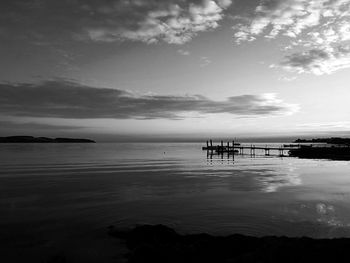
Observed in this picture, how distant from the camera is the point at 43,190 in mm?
23438

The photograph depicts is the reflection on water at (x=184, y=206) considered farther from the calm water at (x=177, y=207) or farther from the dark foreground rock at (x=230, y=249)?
the dark foreground rock at (x=230, y=249)

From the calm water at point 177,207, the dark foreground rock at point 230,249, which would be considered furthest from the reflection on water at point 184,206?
the dark foreground rock at point 230,249

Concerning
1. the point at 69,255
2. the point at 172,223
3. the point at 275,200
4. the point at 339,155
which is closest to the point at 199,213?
the point at 172,223

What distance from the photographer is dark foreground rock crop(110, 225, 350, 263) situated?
8.00 meters

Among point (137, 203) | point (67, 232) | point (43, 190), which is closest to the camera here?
point (67, 232)

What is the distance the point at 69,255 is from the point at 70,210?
6789 millimetres

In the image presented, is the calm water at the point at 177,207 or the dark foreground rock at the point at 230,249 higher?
the dark foreground rock at the point at 230,249

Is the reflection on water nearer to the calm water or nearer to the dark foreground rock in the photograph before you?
the calm water

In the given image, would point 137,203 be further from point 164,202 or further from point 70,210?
point 70,210

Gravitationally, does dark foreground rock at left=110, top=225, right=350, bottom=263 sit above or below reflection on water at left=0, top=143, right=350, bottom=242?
above

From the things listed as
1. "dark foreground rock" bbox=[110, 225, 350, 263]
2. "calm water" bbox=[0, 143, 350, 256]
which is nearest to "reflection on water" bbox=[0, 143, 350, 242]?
"calm water" bbox=[0, 143, 350, 256]

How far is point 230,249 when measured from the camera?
379 inches

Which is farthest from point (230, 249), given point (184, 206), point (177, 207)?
point (184, 206)

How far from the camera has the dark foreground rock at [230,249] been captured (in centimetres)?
800
